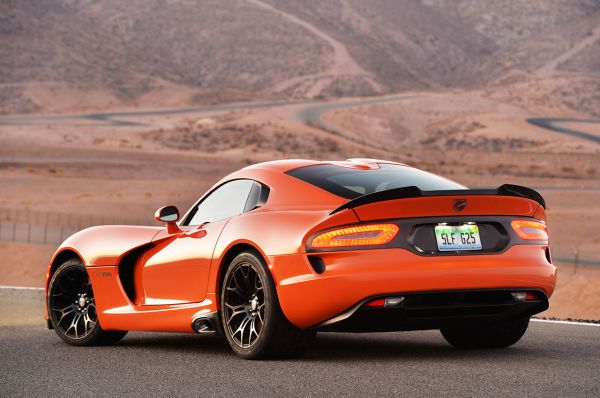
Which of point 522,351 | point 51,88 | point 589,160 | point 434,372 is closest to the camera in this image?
point 434,372

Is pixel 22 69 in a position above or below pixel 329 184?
below

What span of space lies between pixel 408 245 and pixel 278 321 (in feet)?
3.36

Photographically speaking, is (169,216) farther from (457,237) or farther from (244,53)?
(244,53)

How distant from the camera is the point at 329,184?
845 cm

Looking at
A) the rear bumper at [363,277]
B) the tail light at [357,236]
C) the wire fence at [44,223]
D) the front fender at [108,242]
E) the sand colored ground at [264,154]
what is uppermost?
the tail light at [357,236]

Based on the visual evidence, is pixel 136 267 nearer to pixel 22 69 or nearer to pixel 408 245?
pixel 408 245

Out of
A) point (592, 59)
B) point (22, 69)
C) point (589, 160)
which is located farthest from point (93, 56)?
point (589, 160)

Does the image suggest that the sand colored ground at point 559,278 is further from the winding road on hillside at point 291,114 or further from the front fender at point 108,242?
the winding road on hillside at point 291,114

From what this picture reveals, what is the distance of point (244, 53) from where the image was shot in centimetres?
17238

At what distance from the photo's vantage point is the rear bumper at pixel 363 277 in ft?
25.8

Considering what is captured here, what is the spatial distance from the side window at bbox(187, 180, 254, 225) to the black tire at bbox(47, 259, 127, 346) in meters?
1.22

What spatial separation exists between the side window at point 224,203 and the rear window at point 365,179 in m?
0.46

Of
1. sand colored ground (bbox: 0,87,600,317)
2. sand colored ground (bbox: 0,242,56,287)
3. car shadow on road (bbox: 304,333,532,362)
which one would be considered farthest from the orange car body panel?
sand colored ground (bbox: 0,242,56,287)

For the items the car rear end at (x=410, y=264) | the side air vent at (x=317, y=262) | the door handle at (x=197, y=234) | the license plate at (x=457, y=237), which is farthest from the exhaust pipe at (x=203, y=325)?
the license plate at (x=457, y=237)
